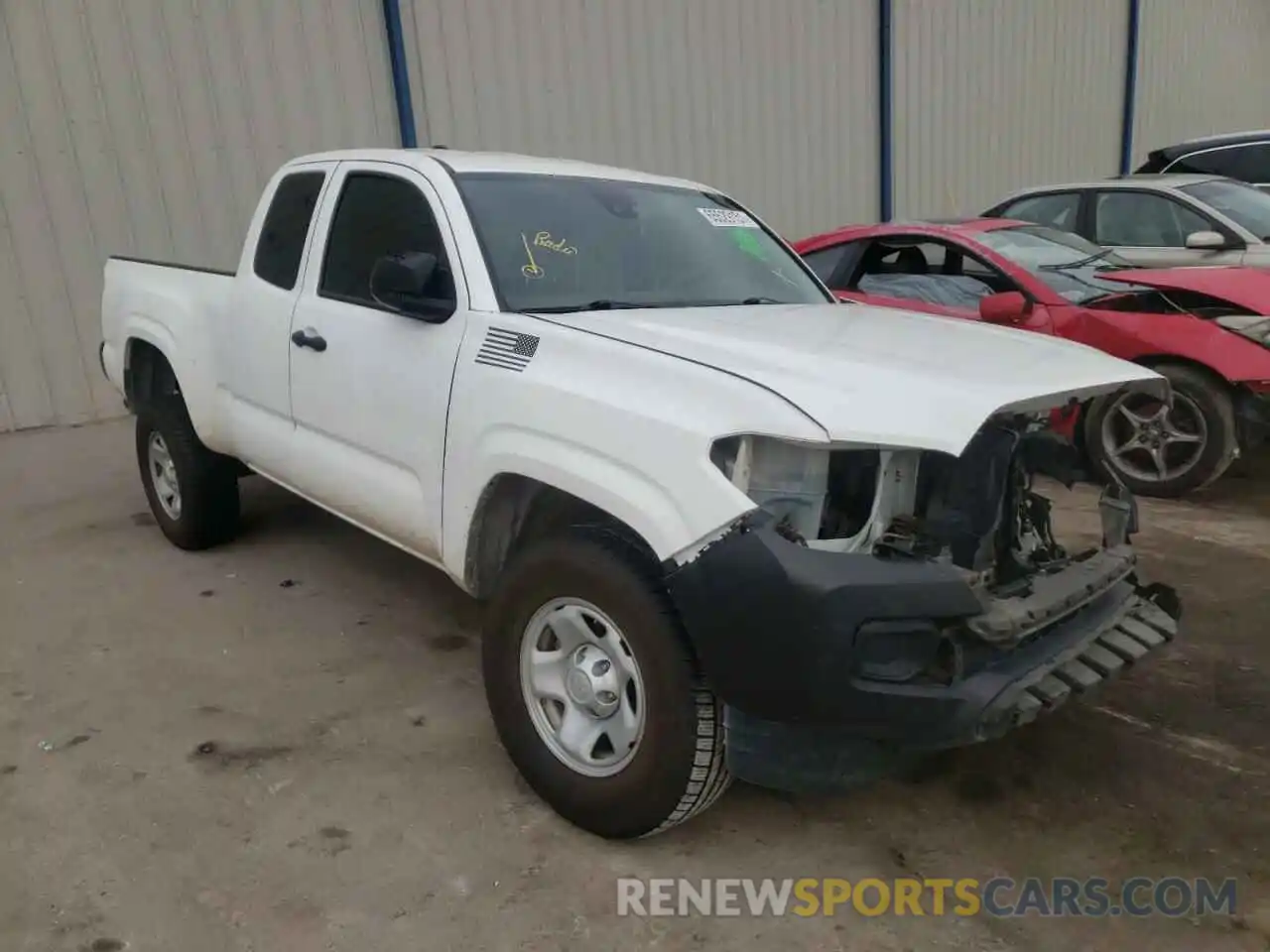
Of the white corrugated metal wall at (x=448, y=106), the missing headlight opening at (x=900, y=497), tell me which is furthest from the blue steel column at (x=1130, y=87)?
the missing headlight opening at (x=900, y=497)

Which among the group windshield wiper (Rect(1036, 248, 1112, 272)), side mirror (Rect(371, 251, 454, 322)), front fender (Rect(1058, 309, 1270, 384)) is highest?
side mirror (Rect(371, 251, 454, 322))

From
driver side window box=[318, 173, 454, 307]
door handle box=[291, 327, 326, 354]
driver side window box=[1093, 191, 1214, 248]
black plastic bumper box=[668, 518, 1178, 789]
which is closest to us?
black plastic bumper box=[668, 518, 1178, 789]

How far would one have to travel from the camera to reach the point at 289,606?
14.7 feet

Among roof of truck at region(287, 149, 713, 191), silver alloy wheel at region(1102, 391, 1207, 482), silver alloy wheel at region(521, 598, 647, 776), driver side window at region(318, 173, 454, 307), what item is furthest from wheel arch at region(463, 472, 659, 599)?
silver alloy wheel at region(1102, 391, 1207, 482)

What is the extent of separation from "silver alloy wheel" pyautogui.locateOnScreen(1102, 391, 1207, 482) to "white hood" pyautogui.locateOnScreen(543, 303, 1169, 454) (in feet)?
8.65

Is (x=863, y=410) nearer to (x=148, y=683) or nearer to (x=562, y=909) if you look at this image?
(x=562, y=909)

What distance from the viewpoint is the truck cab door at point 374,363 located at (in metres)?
3.16

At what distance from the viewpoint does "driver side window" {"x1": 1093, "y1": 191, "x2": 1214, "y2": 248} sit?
7.29 metres

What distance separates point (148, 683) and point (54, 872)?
1.15 metres

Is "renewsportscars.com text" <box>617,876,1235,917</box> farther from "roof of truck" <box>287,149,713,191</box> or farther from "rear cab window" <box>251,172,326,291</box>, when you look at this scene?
"rear cab window" <box>251,172,326,291</box>

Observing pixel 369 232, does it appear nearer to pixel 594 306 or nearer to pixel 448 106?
pixel 594 306

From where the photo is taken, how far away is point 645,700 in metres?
2.49

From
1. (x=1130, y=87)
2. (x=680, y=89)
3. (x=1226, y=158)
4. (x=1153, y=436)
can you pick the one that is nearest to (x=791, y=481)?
(x=1153, y=436)

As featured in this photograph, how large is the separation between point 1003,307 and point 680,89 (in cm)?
630
